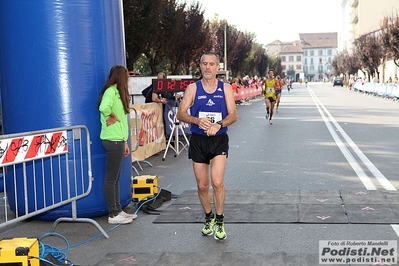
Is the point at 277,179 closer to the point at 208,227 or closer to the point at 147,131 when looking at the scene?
the point at 208,227

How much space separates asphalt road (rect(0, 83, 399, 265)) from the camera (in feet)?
21.0

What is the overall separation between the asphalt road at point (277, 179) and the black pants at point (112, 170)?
0.89 feet

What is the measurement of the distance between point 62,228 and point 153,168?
5039 mm

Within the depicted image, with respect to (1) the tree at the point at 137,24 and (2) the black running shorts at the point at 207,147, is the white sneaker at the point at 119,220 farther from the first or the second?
(1) the tree at the point at 137,24

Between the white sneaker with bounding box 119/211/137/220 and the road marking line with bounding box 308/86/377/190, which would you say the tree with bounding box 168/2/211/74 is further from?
the white sneaker with bounding box 119/211/137/220

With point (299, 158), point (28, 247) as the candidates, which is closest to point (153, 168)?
point (299, 158)

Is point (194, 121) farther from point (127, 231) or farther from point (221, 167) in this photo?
point (127, 231)

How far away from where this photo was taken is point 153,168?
12.4 meters

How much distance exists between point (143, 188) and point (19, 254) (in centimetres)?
361

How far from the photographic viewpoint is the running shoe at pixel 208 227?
676 cm

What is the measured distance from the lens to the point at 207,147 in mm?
6539

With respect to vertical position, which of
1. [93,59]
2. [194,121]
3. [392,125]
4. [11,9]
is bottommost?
[392,125]

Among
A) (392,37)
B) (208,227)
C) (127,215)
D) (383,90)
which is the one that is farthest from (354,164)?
(392,37)

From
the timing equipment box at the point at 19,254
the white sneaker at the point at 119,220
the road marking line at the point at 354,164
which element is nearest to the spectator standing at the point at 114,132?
the white sneaker at the point at 119,220
